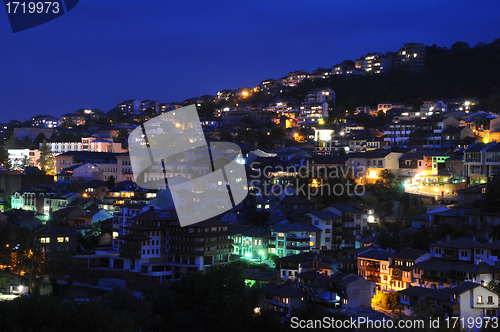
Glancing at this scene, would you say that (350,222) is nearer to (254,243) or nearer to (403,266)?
(254,243)

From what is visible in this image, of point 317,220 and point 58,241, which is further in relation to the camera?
point 58,241

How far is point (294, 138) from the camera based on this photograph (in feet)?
120

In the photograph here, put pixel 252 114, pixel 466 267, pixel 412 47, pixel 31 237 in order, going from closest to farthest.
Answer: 1. pixel 466 267
2. pixel 31 237
3. pixel 252 114
4. pixel 412 47

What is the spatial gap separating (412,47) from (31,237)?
3384 centimetres

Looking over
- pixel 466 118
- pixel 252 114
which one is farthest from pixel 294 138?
pixel 466 118

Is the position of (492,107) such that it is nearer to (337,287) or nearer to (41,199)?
(337,287)

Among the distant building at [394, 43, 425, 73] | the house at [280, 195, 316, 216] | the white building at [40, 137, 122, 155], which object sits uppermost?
the distant building at [394, 43, 425, 73]

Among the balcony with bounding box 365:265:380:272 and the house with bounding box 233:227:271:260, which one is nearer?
the balcony with bounding box 365:265:380:272

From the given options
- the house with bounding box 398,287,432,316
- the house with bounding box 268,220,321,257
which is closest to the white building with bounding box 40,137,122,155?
the house with bounding box 268,220,321,257

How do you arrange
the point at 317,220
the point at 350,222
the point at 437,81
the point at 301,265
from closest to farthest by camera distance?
1. the point at 301,265
2. the point at 317,220
3. the point at 350,222
4. the point at 437,81

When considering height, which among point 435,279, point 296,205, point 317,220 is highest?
point 296,205

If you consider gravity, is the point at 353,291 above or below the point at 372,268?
below

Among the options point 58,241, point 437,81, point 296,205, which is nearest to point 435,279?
point 296,205

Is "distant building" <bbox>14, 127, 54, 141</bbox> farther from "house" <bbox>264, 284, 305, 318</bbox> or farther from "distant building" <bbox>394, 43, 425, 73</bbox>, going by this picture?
"house" <bbox>264, 284, 305, 318</bbox>
